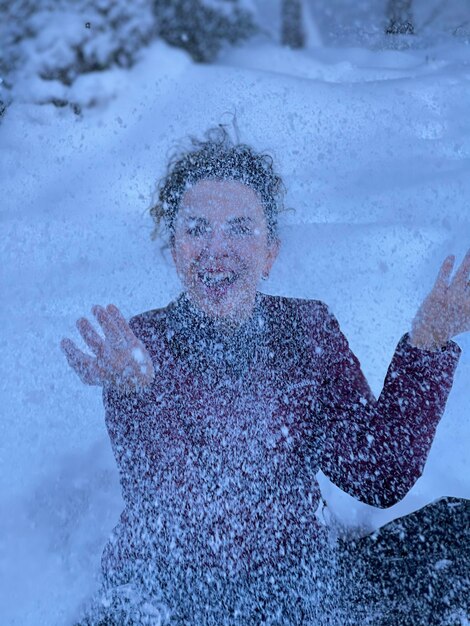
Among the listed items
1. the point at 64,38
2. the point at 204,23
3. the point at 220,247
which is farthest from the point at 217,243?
the point at 64,38

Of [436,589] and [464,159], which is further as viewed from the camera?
[464,159]

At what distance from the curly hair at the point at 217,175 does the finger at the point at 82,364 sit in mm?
268

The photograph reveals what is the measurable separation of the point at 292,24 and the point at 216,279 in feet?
2.54

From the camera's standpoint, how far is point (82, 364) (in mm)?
990

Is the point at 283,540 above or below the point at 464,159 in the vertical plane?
above

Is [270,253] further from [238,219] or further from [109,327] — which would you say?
A: [109,327]

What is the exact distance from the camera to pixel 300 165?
1.71 meters

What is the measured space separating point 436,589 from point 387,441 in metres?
0.23

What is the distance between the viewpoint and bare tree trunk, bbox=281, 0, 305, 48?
148cm

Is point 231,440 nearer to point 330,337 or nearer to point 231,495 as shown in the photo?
point 231,495

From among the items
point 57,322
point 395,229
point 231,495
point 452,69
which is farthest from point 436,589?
point 452,69

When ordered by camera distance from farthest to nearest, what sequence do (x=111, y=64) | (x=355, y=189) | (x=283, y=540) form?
(x=355, y=189) → (x=111, y=64) → (x=283, y=540)

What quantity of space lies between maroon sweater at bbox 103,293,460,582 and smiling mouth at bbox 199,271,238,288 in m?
0.05

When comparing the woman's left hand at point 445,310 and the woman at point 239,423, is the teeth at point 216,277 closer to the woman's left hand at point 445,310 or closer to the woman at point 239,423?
the woman at point 239,423
